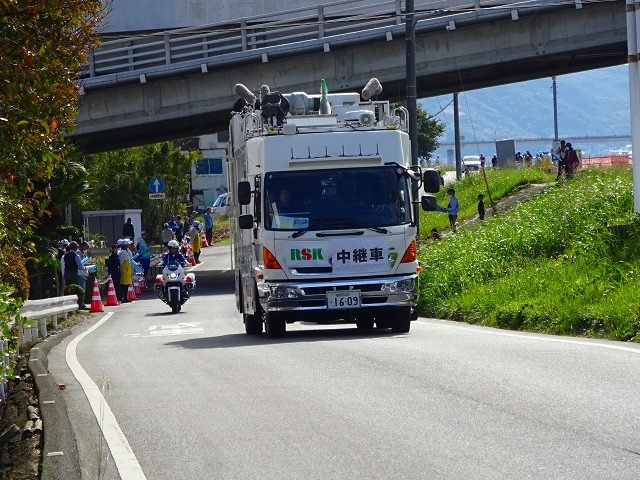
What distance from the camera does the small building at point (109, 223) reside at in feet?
134

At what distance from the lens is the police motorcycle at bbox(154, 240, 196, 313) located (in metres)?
26.2

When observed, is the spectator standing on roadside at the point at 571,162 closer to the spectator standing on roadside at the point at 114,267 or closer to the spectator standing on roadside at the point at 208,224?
the spectator standing on roadside at the point at 114,267

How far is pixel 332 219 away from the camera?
1590 cm

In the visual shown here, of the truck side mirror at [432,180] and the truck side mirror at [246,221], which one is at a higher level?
the truck side mirror at [432,180]

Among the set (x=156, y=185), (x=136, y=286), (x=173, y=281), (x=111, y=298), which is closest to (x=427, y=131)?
(x=156, y=185)

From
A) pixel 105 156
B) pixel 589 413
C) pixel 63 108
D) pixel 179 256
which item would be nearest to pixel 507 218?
pixel 179 256

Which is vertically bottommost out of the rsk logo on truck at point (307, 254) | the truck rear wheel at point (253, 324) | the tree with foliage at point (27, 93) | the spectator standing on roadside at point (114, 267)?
the truck rear wheel at point (253, 324)

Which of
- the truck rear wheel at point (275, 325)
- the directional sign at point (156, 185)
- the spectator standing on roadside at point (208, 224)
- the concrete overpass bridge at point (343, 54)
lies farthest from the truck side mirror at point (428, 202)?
the spectator standing on roadside at point (208, 224)

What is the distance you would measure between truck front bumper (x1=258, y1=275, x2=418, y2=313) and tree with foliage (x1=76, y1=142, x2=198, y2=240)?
35414 millimetres

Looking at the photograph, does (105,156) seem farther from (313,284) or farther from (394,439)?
(394,439)

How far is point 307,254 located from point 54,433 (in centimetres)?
755

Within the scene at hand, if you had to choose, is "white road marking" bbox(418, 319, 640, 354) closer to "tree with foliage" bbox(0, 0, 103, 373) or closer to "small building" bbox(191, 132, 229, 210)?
"tree with foliage" bbox(0, 0, 103, 373)

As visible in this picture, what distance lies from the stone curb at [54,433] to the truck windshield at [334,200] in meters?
4.22

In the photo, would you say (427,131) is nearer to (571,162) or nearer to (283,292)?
(571,162)
